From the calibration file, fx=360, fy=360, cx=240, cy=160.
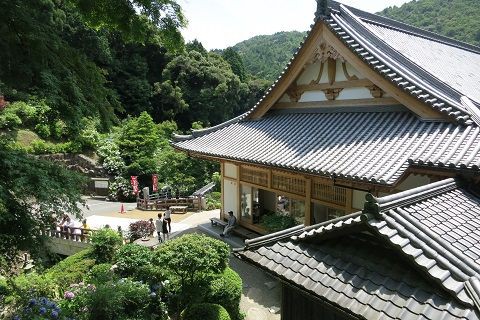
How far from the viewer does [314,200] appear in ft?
37.8

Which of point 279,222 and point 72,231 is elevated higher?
point 279,222

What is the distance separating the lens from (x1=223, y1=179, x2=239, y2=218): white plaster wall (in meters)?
15.7

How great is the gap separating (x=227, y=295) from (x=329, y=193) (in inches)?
170

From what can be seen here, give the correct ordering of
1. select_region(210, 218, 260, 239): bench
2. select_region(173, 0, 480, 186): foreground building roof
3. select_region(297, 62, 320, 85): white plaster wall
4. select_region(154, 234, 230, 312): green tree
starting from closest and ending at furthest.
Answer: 1. select_region(173, 0, 480, 186): foreground building roof
2. select_region(154, 234, 230, 312): green tree
3. select_region(297, 62, 320, 85): white plaster wall
4. select_region(210, 218, 260, 239): bench

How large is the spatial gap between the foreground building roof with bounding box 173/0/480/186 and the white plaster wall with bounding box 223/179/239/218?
2.11m

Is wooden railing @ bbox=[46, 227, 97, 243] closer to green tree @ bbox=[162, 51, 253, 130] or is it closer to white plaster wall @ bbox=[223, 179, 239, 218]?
white plaster wall @ bbox=[223, 179, 239, 218]

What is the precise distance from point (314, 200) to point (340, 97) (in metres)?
3.56

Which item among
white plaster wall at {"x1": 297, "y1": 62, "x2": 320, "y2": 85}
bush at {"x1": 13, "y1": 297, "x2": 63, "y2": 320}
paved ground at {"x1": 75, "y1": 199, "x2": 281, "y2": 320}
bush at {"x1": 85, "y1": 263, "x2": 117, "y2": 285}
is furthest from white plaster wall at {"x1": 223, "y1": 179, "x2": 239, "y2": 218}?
bush at {"x1": 13, "y1": 297, "x2": 63, "y2": 320}

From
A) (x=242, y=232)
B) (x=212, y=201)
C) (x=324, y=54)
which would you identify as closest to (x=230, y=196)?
(x=242, y=232)

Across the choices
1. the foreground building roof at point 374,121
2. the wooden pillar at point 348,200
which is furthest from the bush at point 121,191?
the wooden pillar at point 348,200

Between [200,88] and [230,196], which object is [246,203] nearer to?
[230,196]

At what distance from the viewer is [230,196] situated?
1616 centimetres

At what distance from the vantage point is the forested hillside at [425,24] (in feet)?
218

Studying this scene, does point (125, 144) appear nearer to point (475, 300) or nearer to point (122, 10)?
point (122, 10)
